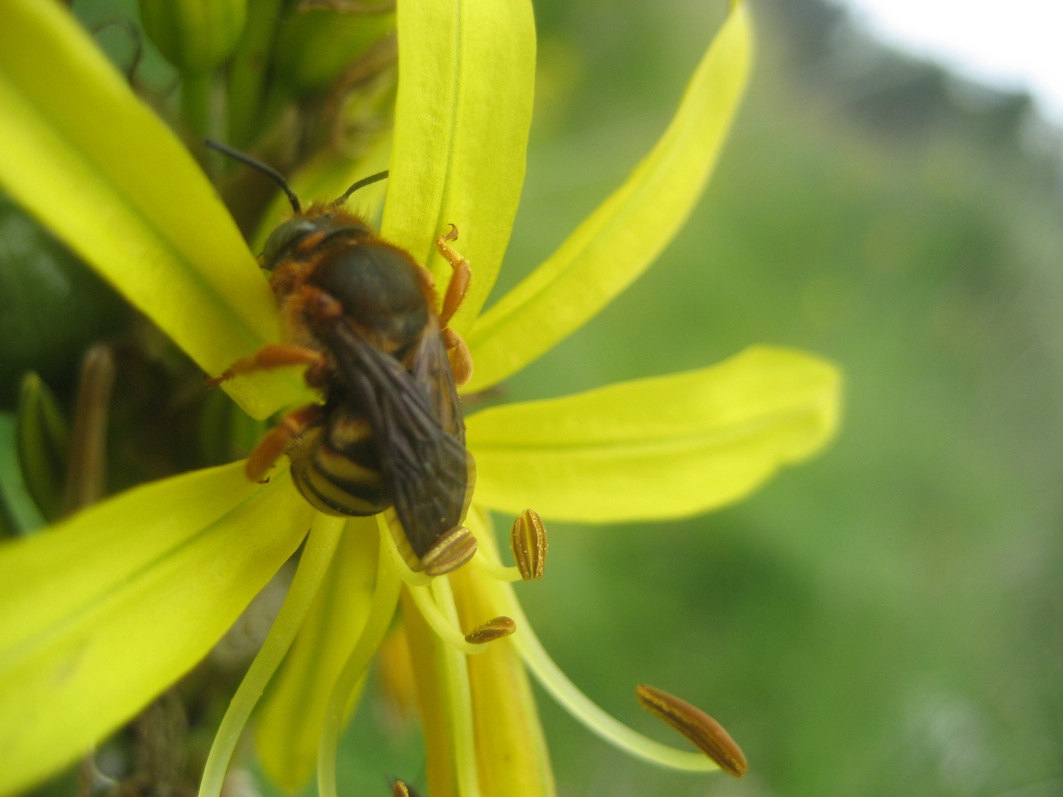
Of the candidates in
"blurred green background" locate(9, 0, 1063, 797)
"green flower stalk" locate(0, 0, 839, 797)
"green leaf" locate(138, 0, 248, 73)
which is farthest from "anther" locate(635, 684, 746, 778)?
"blurred green background" locate(9, 0, 1063, 797)

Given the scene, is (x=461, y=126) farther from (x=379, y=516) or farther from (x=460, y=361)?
(x=379, y=516)

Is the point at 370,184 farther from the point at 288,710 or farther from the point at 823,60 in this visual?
the point at 823,60

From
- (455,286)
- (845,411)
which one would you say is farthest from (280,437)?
(845,411)

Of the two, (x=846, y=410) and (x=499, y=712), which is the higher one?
(x=846, y=410)

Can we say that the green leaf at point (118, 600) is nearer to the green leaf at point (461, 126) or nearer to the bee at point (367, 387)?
the bee at point (367, 387)

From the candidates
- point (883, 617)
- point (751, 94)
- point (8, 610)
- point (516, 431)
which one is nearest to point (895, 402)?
Answer: point (883, 617)
